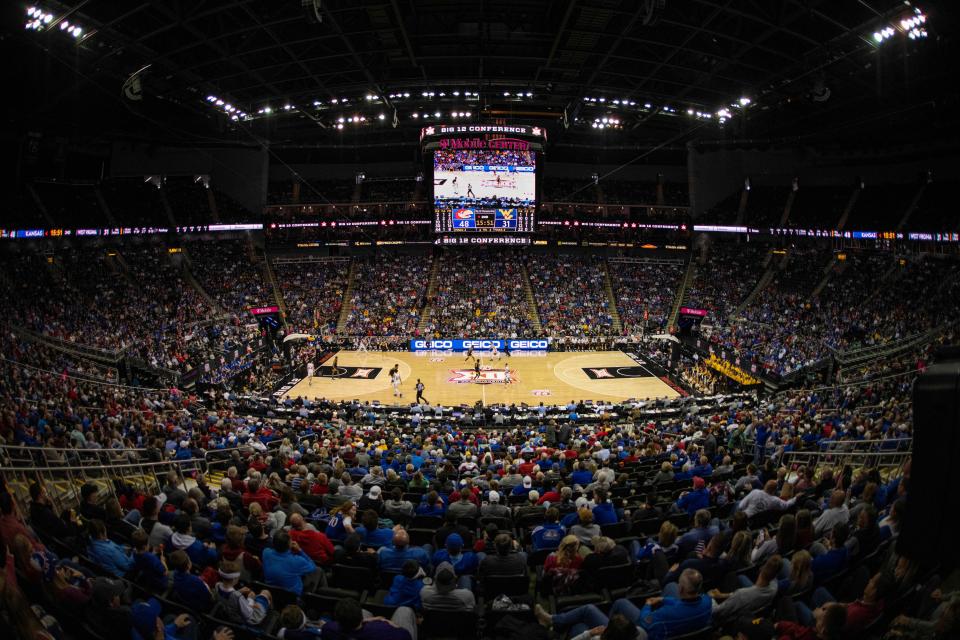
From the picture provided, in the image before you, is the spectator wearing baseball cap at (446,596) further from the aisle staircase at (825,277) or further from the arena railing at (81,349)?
the aisle staircase at (825,277)

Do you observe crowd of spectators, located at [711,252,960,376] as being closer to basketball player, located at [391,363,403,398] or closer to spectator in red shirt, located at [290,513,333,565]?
basketball player, located at [391,363,403,398]

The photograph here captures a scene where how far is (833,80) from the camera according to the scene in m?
29.6

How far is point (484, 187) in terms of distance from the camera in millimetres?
39906

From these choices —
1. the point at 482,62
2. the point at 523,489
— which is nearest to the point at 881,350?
the point at 523,489

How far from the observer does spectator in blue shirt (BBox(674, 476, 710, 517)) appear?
28.6 ft

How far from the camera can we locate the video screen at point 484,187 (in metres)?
39.5

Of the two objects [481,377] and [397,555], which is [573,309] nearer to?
[481,377]

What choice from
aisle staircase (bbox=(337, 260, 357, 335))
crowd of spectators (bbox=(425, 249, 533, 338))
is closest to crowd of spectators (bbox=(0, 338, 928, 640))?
crowd of spectators (bbox=(425, 249, 533, 338))

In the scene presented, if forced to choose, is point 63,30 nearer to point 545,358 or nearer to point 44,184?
point 44,184

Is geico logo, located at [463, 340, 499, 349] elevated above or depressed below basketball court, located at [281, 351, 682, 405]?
above

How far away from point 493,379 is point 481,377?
83cm

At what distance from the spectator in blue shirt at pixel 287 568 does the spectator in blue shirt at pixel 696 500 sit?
592 centimetres

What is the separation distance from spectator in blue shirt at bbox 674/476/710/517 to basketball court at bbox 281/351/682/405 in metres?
20.0

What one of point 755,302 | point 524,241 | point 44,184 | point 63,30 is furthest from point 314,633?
point 755,302
